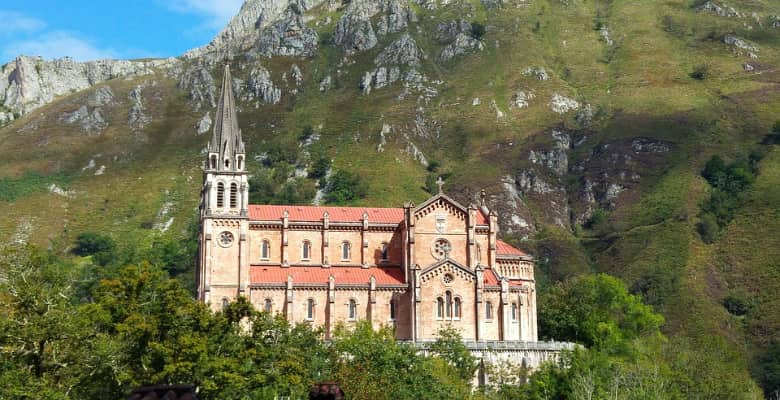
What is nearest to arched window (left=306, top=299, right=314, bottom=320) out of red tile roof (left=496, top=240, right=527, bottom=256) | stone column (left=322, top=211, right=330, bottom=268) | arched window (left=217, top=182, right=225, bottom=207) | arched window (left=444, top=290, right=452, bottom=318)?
stone column (left=322, top=211, right=330, bottom=268)

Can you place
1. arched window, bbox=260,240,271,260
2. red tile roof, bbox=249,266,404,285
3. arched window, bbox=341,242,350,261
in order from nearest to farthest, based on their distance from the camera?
red tile roof, bbox=249,266,404,285, arched window, bbox=260,240,271,260, arched window, bbox=341,242,350,261

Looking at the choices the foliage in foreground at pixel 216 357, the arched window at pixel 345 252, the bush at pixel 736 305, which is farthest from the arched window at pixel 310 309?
the bush at pixel 736 305

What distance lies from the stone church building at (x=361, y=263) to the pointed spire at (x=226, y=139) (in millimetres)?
120

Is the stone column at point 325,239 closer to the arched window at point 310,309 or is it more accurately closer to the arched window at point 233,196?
the arched window at point 310,309

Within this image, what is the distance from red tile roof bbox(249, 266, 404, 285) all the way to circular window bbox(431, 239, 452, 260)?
3.85m

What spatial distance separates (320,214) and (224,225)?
10.5 meters

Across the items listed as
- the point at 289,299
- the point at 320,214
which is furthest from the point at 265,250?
the point at 289,299

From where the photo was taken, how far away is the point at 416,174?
186 m

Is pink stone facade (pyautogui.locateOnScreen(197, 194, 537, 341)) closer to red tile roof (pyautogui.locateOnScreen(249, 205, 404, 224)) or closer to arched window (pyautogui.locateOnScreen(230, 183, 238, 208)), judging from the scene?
red tile roof (pyautogui.locateOnScreen(249, 205, 404, 224))

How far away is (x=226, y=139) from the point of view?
3932 inches

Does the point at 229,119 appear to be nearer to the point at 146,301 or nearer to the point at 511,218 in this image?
the point at 146,301

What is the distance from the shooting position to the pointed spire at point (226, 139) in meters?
98.2

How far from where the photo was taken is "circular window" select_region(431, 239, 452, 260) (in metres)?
97.4

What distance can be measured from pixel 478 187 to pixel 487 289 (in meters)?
89.1
